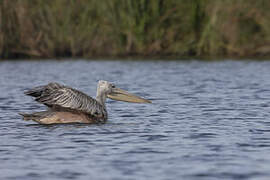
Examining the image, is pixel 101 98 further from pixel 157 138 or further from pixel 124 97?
pixel 157 138

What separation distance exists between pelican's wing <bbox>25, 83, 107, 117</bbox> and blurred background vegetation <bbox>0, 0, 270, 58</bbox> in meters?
15.0

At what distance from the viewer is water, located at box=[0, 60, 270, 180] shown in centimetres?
650

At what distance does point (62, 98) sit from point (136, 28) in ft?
51.3

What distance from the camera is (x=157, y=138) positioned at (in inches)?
334

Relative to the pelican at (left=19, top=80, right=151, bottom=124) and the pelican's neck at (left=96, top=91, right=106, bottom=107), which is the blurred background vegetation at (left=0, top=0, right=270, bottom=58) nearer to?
the pelican's neck at (left=96, top=91, right=106, bottom=107)

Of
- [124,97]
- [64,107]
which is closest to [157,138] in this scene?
[64,107]

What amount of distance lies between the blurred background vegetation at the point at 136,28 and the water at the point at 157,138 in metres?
7.62

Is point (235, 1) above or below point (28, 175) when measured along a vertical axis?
above

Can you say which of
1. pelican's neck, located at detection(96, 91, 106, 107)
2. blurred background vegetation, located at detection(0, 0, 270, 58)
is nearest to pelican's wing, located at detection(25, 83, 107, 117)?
pelican's neck, located at detection(96, 91, 106, 107)

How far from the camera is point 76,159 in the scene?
7.10 m

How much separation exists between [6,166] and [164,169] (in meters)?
1.54

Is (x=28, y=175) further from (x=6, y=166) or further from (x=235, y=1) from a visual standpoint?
(x=235, y=1)

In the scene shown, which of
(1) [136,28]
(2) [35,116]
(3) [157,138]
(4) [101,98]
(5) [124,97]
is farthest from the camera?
(1) [136,28]

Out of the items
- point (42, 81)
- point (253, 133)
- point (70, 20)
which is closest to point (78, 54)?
point (70, 20)
